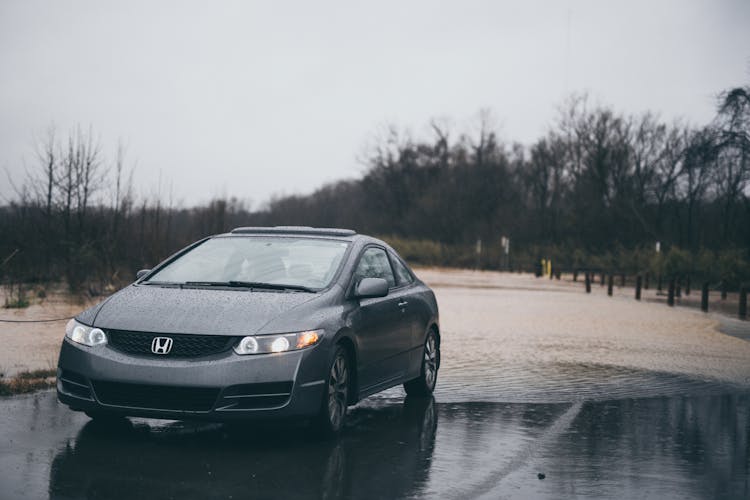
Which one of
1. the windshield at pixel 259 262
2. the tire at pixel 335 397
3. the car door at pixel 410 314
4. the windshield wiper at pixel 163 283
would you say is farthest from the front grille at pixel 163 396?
the car door at pixel 410 314

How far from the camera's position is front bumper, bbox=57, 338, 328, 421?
7.12 meters

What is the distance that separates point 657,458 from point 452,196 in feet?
262

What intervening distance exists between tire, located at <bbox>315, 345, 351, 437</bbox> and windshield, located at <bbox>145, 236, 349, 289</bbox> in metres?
0.64

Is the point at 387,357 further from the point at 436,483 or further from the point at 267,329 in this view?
the point at 436,483

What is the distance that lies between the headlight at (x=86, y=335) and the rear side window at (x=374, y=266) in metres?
2.17

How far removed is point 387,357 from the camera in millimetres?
9109

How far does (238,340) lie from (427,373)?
3.59 m

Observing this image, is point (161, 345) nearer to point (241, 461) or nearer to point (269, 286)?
point (241, 461)

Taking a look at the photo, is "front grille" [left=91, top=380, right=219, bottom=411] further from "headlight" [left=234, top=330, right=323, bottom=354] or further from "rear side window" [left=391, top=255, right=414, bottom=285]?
"rear side window" [left=391, top=255, right=414, bottom=285]

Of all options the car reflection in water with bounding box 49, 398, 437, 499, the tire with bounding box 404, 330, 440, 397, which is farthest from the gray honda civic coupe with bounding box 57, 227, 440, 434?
the tire with bounding box 404, 330, 440, 397

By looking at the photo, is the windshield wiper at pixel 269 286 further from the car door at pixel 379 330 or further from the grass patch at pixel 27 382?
the grass patch at pixel 27 382

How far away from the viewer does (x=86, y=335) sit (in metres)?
7.56

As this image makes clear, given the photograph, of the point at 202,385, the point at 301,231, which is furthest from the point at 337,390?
the point at 301,231

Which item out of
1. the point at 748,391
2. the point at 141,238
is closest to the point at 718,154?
the point at 141,238
